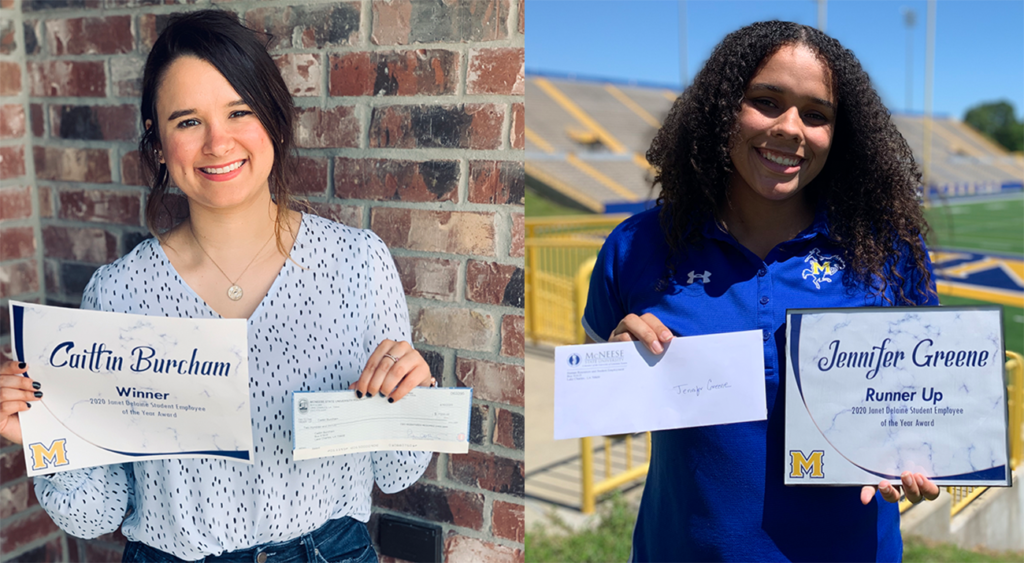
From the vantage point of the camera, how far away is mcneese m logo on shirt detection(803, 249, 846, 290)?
5.01 feet

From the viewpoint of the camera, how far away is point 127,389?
165 centimetres

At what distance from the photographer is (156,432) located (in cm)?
165

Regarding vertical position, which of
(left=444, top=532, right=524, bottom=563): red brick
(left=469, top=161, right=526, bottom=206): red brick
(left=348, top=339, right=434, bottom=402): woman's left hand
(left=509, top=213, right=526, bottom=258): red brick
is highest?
(left=469, top=161, right=526, bottom=206): red brick

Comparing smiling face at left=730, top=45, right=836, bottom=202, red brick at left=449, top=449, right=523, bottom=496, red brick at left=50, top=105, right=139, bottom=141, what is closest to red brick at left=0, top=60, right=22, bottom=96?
red brick at left=50, top=105, right=139, bottom=141

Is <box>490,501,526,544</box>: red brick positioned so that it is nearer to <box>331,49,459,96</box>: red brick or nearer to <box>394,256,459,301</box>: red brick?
<box>394,256,459,301</box>: red brick

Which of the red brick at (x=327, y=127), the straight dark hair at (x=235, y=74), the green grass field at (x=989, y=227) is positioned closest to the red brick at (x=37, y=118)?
the straight dark hair at (x=235, y=74)

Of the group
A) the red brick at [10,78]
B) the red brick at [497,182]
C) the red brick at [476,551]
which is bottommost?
the red brick at [476,551]

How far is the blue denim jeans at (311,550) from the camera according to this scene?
1.63 meters

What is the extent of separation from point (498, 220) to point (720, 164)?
54 cm

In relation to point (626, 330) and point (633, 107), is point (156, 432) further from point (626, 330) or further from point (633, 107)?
point (633, 107)

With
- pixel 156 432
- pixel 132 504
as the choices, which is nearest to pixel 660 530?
pixel 156 432

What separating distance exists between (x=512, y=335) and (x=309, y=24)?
0.95m

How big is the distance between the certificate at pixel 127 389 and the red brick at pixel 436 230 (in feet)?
1.56

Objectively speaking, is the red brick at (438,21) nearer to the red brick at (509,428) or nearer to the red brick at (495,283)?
the red brick at (495,283)
